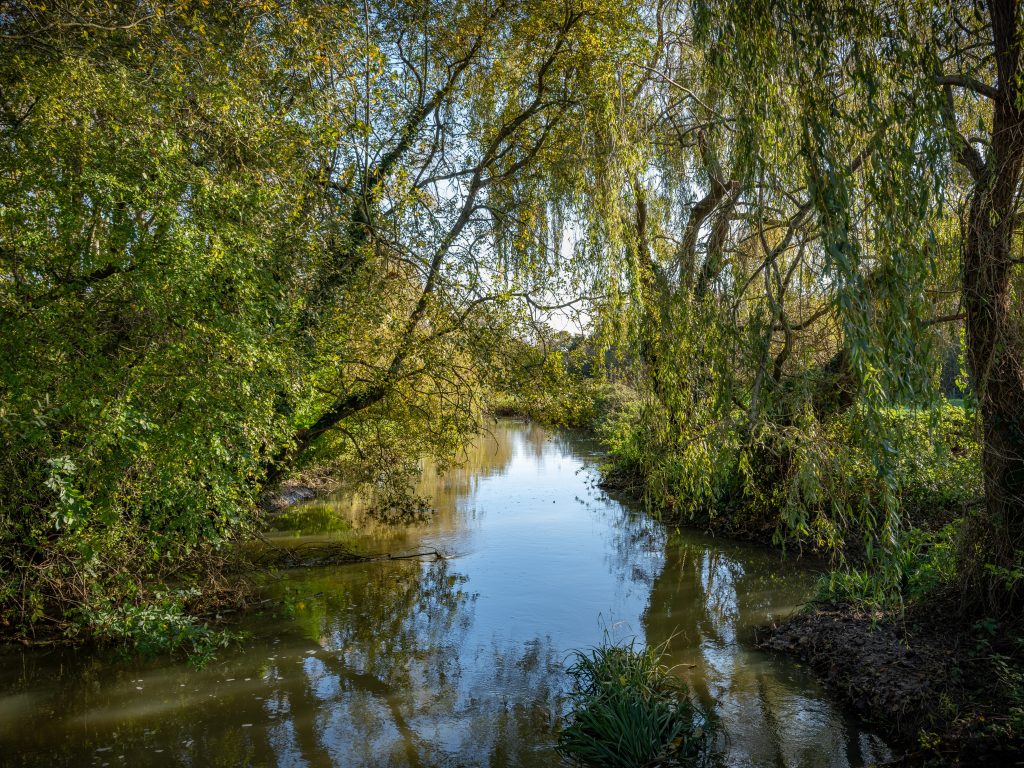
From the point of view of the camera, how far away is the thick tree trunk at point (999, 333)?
14.6ft

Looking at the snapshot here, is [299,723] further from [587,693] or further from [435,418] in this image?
[435,418]

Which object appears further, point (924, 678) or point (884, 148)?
point (924, 678)

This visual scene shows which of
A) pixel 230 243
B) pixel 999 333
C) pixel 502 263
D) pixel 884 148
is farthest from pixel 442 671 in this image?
pixel 884 148

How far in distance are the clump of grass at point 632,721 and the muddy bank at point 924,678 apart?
1381mm

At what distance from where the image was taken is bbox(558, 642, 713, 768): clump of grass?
4.69 meters

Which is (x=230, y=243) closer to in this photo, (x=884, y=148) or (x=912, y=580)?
(x=884, y=148)

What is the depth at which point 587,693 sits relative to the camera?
17.7 ft

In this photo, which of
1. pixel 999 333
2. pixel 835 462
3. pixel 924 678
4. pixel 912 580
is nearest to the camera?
pixel 835 462

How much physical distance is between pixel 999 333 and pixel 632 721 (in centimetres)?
380

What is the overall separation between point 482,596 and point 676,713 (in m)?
4.05

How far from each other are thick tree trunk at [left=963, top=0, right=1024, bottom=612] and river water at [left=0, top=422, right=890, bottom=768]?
178 cm

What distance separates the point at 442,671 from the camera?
6609 mm

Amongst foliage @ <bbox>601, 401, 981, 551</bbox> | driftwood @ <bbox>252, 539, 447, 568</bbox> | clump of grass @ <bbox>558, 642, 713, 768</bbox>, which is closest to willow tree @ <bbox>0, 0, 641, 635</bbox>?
driftwood @ <bbox>252, 539, 447, 568</bbox>

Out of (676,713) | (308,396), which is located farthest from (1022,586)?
(308,396)
